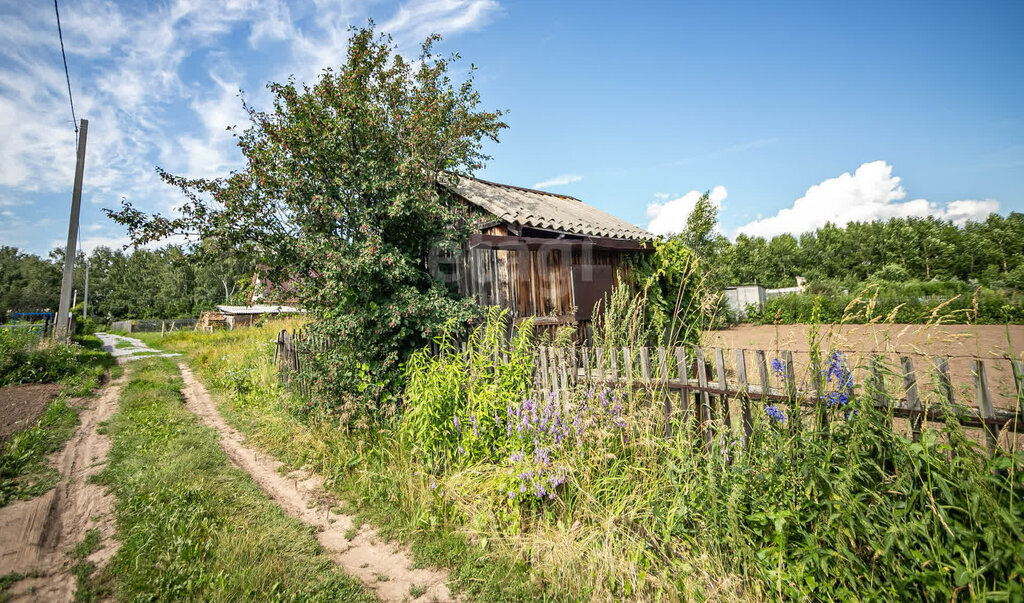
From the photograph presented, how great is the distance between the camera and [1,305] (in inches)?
2041

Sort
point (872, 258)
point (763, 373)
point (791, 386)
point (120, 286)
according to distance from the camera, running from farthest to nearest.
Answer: point (120, 286)
point (872, 258)
point (763, 373)
point (791, 386)

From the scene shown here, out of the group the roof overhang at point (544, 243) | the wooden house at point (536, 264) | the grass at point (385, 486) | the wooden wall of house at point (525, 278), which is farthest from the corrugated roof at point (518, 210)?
the grass at point (385, 486)

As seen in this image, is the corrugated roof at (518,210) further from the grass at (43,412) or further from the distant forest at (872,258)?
the distant forest at (872,258)

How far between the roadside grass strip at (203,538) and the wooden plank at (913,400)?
334 cm

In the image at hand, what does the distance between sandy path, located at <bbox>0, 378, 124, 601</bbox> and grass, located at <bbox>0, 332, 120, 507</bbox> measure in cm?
16

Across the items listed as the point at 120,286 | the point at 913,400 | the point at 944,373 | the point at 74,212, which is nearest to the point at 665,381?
the point at 913,400

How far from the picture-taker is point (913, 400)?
217 centimetres

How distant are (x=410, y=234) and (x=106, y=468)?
14.2 feet

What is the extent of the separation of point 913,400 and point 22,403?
11.7 metres

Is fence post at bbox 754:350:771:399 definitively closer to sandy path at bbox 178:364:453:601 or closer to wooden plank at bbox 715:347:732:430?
wooden plank at bbox 715:347:732:430

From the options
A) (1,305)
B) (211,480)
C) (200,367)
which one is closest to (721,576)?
(211,480)

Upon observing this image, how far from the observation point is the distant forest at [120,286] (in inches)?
1831

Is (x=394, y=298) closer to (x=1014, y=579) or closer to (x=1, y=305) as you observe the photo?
(x=1014, y=579)

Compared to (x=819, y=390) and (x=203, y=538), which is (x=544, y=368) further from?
(x=203, y=538)
